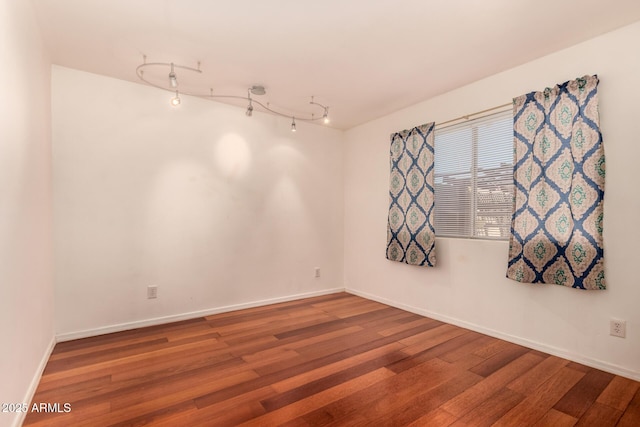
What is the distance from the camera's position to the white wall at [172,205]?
287 centimetres

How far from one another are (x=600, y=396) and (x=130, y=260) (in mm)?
3907

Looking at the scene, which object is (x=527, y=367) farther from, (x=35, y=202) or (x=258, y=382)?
(x=35, y=202)

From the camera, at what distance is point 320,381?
2.13 m

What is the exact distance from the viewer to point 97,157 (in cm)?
297

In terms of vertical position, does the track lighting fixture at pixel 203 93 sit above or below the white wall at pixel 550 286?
above

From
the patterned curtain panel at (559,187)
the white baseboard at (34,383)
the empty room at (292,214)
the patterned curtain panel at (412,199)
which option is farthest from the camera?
the patterned curtain panel at (412,199)

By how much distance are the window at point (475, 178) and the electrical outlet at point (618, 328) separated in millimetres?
944

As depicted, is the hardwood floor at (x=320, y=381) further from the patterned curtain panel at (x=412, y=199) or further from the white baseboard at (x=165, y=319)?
the patterned curtain panel at (x=412, y=199)

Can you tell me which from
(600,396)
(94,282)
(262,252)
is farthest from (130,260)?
(600,396)

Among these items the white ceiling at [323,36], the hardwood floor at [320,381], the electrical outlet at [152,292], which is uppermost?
the white ceiling at [323,36]

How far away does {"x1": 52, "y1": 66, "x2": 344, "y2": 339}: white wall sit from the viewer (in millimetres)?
2869

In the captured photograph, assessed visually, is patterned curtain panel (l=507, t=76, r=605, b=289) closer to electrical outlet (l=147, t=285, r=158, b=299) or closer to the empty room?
the empty room

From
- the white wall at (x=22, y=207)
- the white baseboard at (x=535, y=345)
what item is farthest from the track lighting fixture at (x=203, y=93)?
the white baseboard at (x=535, y=345)

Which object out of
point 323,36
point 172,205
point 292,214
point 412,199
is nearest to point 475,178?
point 412,199
